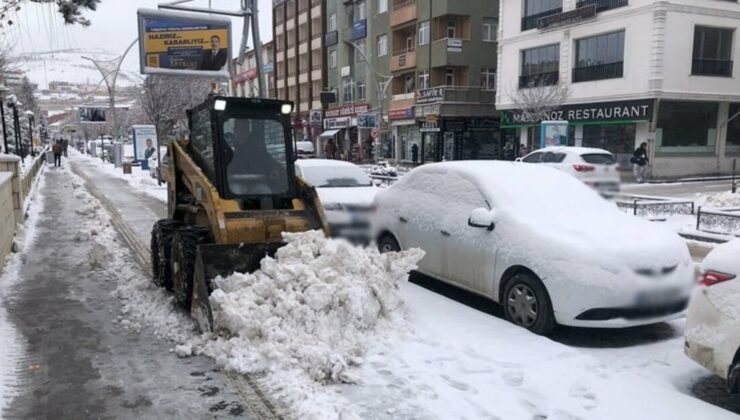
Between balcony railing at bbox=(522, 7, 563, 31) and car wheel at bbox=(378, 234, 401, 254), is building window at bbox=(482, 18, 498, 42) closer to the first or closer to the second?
balcony railing at bbox=(522, 7, 563, 31)

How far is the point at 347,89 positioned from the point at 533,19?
945 inches

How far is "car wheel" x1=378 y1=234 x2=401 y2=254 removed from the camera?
332 inches

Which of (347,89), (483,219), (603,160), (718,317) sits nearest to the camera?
(718,317)

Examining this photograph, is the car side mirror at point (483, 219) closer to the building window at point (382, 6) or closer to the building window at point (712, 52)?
the building window at point (712, 52)

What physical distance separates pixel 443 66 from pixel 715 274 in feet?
126

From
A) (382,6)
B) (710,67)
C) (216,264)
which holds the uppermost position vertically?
(382,6)

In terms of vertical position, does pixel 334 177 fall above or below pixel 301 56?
below

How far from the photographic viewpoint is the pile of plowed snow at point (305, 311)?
520cm

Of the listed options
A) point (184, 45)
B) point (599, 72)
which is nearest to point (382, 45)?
point (599, 72)

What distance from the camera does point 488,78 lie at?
42.4m

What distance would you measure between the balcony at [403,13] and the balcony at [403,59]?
205 centimetres

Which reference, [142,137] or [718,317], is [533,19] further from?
[718,317]

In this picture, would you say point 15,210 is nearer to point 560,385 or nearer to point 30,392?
point 30,392

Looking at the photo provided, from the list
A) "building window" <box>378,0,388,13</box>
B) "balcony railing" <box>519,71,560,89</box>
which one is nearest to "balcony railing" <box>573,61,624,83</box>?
"balcony railing" <box>519,71,560,89</box>
